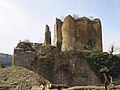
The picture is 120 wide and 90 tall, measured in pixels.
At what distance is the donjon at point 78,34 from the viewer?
38094 millimetres

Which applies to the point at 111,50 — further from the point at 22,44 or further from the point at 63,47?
the point at 22,44

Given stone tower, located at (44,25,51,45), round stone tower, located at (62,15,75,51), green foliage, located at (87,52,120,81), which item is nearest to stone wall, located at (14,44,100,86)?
green foliage, located at (87,52,120,81)

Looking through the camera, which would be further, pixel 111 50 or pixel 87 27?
pixel 87 27

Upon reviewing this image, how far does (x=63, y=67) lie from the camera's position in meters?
30.9

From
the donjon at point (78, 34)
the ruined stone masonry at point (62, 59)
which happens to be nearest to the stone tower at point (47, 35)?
the ruined stone masonry at point (62, 59)

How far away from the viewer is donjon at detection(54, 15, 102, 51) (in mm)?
38094

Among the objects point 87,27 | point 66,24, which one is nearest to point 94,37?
point 87,27

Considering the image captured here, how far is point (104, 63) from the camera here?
32.2m

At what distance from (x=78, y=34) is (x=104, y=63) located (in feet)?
28.7

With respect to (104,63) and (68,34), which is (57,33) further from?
(104,63)

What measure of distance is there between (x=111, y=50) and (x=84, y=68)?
20.7ft

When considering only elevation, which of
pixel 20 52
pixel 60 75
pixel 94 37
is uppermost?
pixel 94 37

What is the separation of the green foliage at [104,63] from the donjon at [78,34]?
16.0 ft

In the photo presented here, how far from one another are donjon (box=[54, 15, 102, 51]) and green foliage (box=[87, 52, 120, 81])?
4887 millimetres
